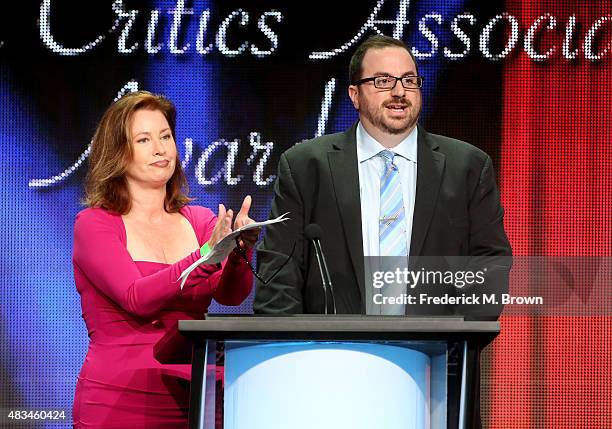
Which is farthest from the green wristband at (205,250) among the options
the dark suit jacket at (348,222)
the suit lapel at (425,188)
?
the suit lapel at (425,188)

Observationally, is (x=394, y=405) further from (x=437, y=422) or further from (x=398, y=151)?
(x=398, y=151)

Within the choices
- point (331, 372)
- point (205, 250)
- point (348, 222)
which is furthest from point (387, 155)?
point (331, 372)

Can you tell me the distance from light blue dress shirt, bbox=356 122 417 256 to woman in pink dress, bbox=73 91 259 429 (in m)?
0.42

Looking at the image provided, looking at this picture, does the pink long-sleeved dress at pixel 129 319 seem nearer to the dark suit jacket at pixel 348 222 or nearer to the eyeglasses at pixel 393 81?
the dark suit jacket at pixel 348 222

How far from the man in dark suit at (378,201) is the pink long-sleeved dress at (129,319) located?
0.72ft

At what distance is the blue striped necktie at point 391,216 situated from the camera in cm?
335

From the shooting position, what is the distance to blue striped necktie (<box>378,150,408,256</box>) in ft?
11.0

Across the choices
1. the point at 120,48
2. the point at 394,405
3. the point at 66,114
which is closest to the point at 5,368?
the point at 66,114

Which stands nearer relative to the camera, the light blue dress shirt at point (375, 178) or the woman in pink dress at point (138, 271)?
the woman in pink dress at point (138, 271)

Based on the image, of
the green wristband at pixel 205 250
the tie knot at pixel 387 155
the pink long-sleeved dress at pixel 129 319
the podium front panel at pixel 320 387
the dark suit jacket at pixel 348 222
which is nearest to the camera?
the podium front panel at pixel 320 387

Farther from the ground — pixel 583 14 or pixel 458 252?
pixel 583 14

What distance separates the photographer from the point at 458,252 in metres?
3.35

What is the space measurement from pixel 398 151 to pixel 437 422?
1409mm

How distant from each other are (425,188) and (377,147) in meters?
0.27
